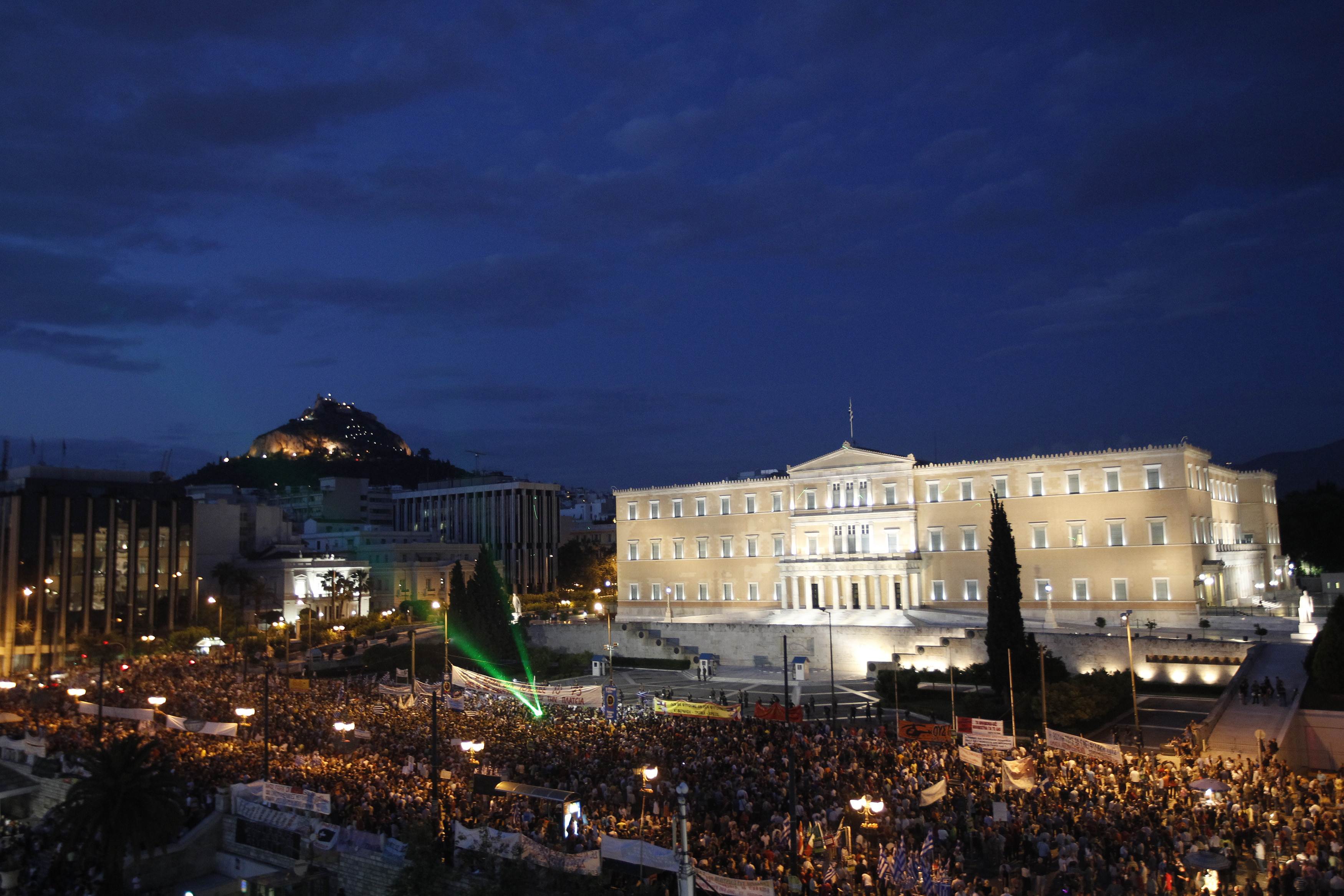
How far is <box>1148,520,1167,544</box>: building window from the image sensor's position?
4972 centimetres

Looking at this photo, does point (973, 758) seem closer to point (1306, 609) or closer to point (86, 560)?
point (1306, 609)

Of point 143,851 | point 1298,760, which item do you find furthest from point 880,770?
point 143,851

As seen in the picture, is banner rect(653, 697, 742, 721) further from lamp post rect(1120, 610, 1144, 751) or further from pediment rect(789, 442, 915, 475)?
pediment rect(789, 442, 915, 475)

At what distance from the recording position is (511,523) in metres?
121

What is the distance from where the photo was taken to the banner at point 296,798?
75.5ft

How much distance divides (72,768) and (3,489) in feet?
176

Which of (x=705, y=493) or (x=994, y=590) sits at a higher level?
(x=705, y=493)

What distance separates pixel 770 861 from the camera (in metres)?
18.5

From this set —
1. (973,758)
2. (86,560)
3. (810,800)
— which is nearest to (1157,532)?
(973,758)

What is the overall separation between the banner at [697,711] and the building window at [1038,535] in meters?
28.5

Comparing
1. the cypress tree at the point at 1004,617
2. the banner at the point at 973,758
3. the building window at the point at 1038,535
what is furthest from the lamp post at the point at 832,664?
the building window at the point at 1038,535

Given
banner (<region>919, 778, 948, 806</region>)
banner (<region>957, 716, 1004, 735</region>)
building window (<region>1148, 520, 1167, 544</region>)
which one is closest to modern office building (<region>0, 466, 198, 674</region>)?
banner (<region>957, 716, 1004, 735</region>)

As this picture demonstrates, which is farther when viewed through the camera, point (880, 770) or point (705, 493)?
point (705, 493)

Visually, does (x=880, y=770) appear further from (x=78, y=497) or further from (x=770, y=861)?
(x=78, y=497)
